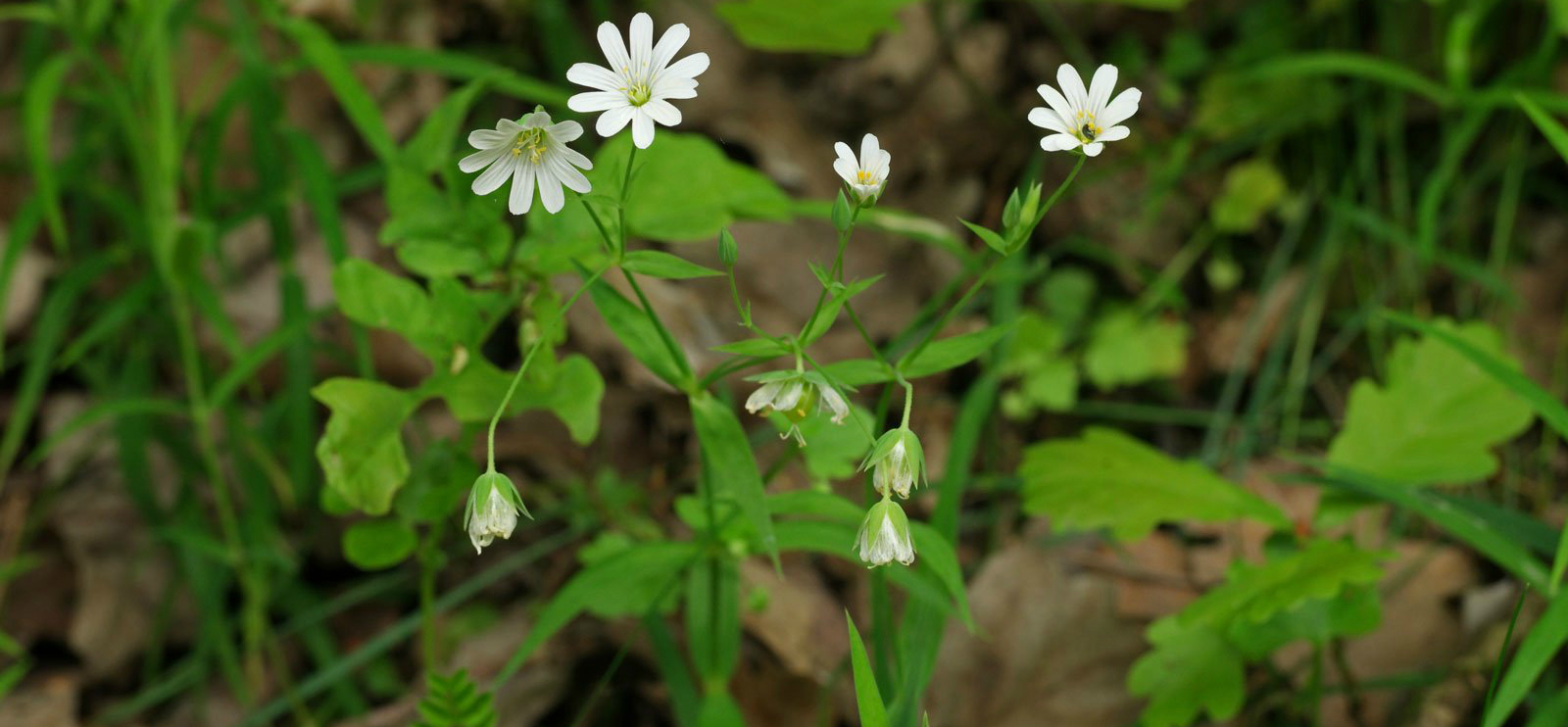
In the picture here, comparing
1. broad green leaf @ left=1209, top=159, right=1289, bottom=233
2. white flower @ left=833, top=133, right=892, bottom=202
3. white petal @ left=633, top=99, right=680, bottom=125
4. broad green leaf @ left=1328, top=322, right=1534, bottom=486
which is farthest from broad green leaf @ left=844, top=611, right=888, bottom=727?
broad green leaf @ left=1209, top=159, right=1289, bottom=233

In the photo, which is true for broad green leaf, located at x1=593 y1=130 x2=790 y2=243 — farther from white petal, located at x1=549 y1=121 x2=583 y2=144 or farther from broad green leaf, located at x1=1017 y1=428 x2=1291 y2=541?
broad green leaf, located at x1=1017 y1=428 x2=1291 y2=541

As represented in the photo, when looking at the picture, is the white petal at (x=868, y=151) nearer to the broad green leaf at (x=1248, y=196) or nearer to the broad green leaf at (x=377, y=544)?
the broad green leaf at (x=377, y=544)

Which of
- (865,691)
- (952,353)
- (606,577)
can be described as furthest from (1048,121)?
(606,577)

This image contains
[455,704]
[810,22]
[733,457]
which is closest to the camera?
[733,457]

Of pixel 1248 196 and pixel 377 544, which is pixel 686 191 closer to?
pixel 377 544

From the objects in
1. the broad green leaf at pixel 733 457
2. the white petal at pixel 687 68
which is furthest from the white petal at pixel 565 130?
the broad green leaf at pixel 733 457
